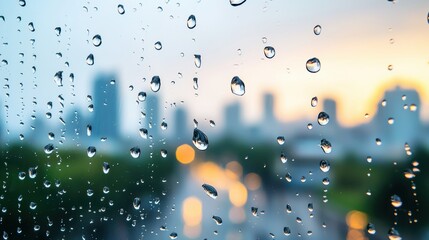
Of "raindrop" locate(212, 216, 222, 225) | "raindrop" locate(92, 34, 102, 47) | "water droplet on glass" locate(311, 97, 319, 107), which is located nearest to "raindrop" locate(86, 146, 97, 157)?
"raindrop" locate(92, 34, 102, 47)

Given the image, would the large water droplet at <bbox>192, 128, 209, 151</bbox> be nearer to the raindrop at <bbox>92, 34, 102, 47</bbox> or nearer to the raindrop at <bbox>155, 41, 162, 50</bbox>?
the raindrop at <bbox>155, 41, 162, 50</bbox>

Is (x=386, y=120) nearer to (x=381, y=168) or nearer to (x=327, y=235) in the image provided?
(x=381, y=168)

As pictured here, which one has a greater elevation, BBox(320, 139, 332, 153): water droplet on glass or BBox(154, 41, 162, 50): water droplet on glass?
Result: BBox(154, 41, 162, 50): water droplet on glass

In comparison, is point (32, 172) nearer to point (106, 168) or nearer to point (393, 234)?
point (106, 168)

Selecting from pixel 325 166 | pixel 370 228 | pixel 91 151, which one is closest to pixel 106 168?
pixel 91 151

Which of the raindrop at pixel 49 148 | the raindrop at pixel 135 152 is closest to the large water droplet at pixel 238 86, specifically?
the raindrop at pixel 135 152

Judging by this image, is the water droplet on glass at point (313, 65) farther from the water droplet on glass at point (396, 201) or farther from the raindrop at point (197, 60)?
the water droplet on glass at point (396, 201)
